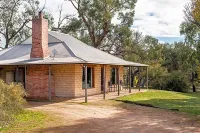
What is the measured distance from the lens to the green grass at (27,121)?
943 cm

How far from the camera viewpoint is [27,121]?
10594mm

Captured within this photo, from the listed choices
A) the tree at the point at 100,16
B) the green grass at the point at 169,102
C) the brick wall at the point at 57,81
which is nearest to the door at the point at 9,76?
the brick wall at the point at 57,81

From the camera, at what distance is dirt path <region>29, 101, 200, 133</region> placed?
9.56m

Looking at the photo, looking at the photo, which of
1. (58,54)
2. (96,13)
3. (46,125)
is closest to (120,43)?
(96,13)

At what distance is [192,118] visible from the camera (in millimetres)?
12117

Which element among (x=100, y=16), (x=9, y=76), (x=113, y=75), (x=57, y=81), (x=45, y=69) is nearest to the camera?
(x=45, y=69)

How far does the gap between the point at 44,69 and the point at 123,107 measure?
20.7 feet

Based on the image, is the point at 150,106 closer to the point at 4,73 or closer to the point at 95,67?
the point at 95,67

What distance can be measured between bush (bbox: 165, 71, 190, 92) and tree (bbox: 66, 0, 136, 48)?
8.02 meters

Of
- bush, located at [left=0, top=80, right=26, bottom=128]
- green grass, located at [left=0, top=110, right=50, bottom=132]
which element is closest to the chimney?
green grass, located at [left=0, top=110, right=50, bottom=132]

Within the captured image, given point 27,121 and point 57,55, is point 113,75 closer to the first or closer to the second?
point 57,55

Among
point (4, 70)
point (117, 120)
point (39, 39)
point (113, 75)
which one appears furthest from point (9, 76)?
point (117, 120)

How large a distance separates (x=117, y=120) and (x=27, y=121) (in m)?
3.43

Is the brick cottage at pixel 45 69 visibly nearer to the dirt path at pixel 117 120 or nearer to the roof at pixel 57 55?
Result: the roof at pixel 57 55
